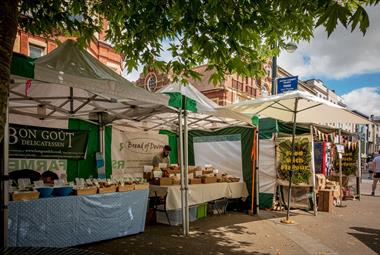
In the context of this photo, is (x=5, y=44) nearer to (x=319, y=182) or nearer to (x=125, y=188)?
(x=125, y=188)

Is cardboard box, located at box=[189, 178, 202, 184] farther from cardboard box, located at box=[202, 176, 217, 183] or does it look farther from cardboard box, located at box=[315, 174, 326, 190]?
cardboard box, located at box=[315, 174, 326, 190]

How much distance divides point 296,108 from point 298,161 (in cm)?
200

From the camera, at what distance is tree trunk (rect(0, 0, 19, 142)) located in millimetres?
2000

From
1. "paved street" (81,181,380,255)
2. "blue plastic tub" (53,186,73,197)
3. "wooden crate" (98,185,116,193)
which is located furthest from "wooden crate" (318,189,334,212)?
"blue plastic tub" (53,186,73,197)

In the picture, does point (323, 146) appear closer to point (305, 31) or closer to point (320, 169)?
point (320, 169)

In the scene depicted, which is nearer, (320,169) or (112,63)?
(320,169)

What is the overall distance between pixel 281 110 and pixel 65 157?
595 centimetres

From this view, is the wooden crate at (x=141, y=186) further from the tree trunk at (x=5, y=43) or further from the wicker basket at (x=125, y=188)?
the tree trunk at (x=5, y=43)

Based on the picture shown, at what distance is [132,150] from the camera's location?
9.91 metres

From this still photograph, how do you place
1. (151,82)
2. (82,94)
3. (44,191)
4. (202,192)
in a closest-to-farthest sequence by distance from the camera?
(44,191) < (82,94) < (202,192) < (151,82)

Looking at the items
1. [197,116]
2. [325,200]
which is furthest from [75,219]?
[325,200]

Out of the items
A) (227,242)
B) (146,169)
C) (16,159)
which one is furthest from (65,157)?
(227,242)

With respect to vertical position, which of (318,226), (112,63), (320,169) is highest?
(112,63)

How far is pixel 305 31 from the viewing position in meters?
4.67
